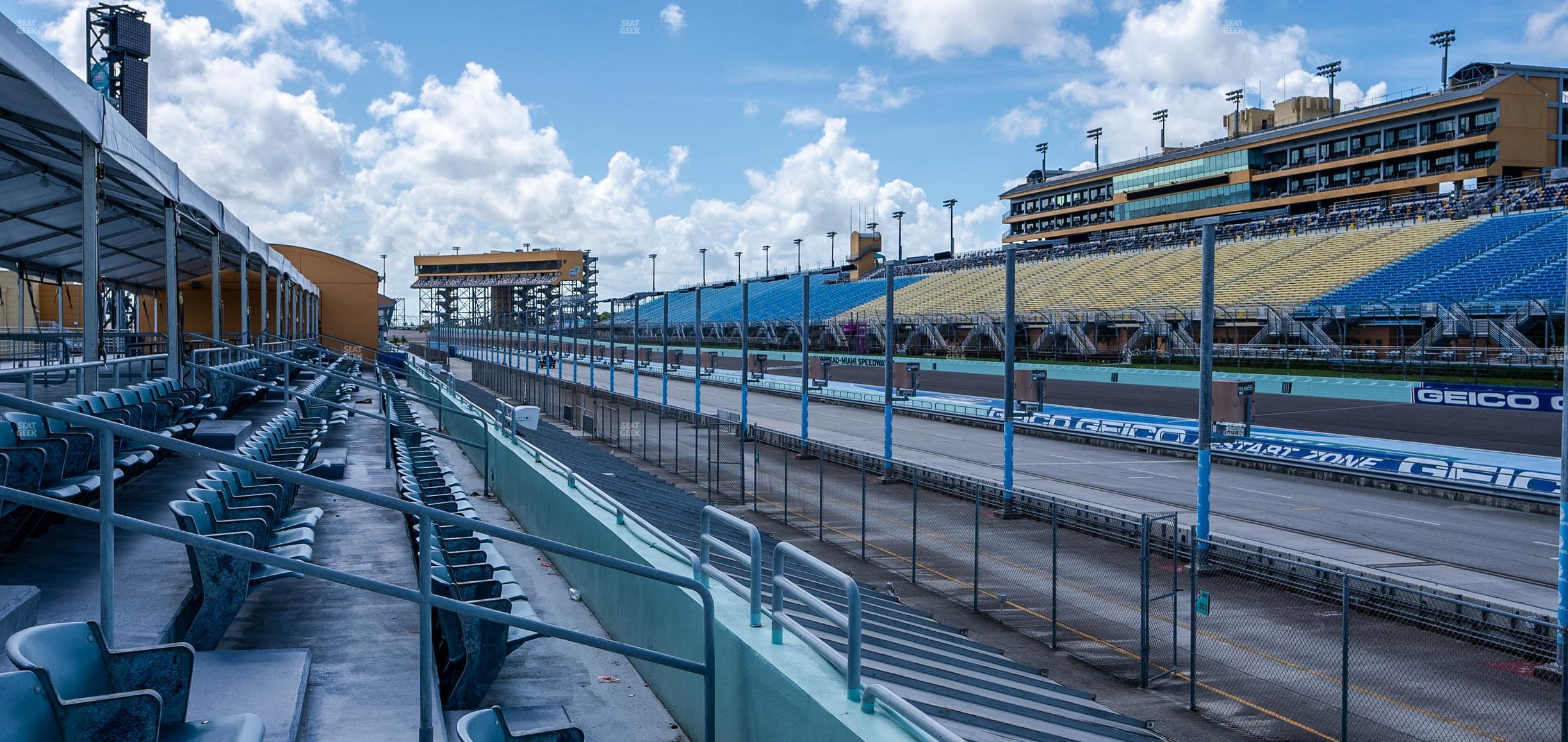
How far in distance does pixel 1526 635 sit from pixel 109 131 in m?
15.7

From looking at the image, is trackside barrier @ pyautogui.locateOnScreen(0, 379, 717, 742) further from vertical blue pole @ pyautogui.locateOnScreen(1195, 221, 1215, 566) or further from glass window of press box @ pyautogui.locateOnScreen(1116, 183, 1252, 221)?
glass window of press box @ pyautogui.locateOnScreen(1116, 183, 1252, 221)

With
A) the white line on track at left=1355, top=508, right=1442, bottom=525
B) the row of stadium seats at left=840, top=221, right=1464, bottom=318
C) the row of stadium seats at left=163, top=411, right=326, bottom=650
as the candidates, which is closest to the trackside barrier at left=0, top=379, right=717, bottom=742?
the row of stadium seats at left=163, top=411, right=326, bottom=650

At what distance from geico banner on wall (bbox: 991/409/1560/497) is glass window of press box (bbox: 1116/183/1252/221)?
→ 2684 inches

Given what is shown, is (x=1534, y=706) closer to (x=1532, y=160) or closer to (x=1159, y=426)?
(x=1159, y=426)

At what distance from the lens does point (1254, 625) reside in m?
13.9

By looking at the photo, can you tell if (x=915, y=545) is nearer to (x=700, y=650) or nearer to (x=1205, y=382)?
(x=1205, y=382)

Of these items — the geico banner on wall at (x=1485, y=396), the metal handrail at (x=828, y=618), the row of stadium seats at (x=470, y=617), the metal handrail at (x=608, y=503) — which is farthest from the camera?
the geico banner on wall at (x=1485, y=396)

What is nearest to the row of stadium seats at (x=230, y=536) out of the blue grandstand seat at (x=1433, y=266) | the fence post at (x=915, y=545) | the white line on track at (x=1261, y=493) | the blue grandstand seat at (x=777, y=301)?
the fence post at (x=915, y=545)

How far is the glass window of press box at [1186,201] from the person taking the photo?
9338cm

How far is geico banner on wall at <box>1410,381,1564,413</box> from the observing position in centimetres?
3412

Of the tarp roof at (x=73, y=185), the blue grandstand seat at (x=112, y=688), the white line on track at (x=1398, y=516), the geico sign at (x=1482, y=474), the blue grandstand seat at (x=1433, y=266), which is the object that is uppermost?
the blue grandstand seat at (x=1433, y=266)

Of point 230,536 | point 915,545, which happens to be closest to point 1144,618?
point 915,545

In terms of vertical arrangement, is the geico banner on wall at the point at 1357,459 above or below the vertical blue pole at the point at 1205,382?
below

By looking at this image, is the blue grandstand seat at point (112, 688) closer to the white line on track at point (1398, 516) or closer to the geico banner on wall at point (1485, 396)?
the white line on track at point (1398, 516)
